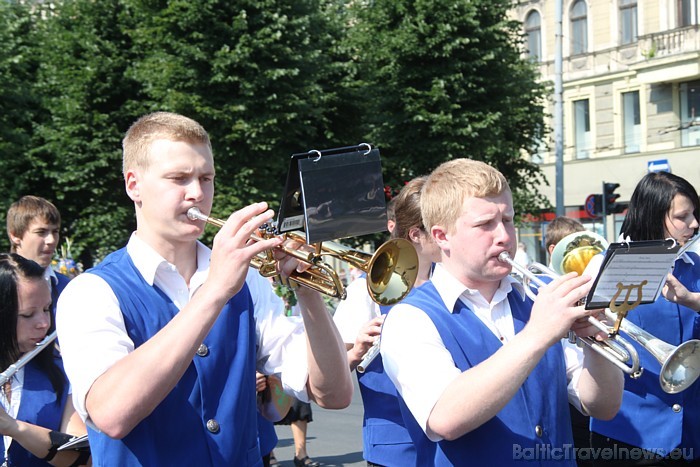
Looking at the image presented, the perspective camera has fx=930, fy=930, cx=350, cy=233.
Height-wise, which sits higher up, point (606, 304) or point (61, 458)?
point (606, 304)

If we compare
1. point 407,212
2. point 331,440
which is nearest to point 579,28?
point 331,440

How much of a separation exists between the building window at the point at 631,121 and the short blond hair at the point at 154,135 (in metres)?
27.6

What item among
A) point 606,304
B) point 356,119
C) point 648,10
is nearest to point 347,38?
point 356,119

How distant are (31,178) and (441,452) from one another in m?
20.9

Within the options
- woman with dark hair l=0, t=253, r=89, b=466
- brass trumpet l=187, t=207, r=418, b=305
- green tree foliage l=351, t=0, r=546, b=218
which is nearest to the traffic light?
green tree foliage l=351, t=0, r=546, b=218

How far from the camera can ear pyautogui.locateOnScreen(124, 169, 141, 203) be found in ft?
9.46

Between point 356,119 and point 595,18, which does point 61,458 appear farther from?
point 595,18

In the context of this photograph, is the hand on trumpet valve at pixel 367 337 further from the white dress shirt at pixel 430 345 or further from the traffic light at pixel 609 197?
the traffic light at pixel 609 197

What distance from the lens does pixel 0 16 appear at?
59.3 ft

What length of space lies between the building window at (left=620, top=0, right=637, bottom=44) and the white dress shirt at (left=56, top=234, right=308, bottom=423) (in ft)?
91.2

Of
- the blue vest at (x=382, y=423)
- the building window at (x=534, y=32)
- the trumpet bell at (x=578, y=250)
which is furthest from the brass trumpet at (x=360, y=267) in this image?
the building window at (x=534, y=32)

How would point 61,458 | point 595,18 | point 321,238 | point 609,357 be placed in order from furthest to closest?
point 595,18
point 61,458
point 609,357
point 321,238

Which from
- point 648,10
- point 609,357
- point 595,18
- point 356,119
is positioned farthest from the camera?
point 595,18

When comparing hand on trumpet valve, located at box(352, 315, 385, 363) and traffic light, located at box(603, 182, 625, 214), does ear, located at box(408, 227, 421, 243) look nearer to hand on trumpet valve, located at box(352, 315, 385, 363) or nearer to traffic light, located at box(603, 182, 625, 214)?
hand on trumpet valve, located at box(352, 315, 385, 363)
